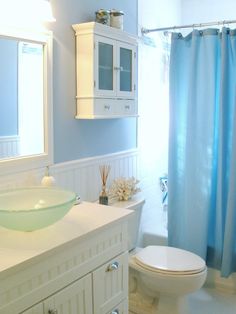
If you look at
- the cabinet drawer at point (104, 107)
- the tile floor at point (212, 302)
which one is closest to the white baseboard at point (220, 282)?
the tile floor at point (212, 302)

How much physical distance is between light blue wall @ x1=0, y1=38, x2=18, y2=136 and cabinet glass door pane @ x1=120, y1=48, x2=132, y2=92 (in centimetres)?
77

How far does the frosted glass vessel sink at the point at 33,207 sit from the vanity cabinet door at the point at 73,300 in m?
0.27

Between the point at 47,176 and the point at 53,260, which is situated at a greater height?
the point at 47,176

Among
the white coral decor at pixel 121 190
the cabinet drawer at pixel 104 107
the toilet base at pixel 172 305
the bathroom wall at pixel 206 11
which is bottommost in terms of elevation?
the toilet base at pixel 172 305

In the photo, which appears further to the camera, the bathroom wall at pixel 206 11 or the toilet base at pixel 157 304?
the bathroom wall at pixel 206 11

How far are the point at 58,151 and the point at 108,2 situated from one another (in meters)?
1.09

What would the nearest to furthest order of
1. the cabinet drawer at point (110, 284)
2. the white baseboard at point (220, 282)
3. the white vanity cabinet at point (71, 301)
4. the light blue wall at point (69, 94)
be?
the white vanity cabinet at point (71, 301) < the cabinet drawer at point (110, 284) < the light blue wall at point (69, 94) < the white baseboard at point (220, 282)

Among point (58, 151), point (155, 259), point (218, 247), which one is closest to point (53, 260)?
point (58, 151)

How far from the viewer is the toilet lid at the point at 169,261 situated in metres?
2.16

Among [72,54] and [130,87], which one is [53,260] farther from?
[130,87]

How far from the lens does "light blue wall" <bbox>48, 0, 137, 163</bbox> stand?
83.4 inches

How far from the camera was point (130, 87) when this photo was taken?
8.32 ft

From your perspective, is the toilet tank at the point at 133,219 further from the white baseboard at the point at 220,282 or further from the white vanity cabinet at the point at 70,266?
the white baseboard at the point at 220,282

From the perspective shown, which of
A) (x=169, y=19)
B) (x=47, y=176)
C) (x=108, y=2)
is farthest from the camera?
(x=169, y=19)
